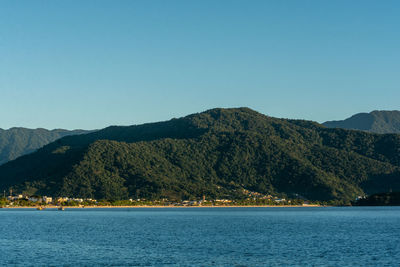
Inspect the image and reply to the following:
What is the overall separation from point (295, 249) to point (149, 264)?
3071 centimetres

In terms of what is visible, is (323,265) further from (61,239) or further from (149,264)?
(61,239)

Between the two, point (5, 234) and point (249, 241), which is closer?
point (249, 241)

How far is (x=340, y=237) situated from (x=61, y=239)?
61.6 m

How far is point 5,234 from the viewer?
129 metres

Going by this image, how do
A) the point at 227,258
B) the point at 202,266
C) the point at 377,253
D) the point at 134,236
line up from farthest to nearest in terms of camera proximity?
the point at 134,236 < the point at 377,253 < the point at 227,258 < the point at 202,266

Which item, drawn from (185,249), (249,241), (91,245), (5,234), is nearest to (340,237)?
(249,241)

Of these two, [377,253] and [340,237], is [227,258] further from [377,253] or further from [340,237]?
[340,237]

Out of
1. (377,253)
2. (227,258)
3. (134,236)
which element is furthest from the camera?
(134,236)

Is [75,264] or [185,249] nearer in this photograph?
[75,264]

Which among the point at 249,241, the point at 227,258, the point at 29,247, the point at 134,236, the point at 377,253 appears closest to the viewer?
the point at 227,258

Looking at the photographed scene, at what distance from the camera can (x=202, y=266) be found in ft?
255

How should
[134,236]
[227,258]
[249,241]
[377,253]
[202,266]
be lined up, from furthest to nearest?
[134,236] → [249,241] → [377,253] → [227,258] → [202,266]

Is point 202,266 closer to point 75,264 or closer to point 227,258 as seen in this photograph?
point 227,258

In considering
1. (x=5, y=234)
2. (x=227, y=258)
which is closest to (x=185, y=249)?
(x=227, y=258)
